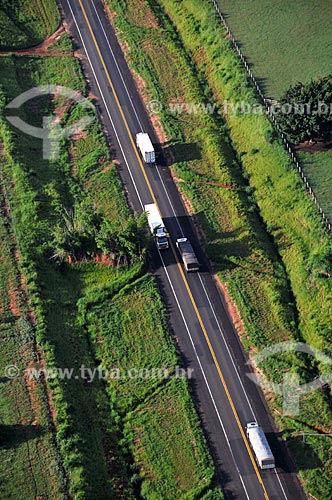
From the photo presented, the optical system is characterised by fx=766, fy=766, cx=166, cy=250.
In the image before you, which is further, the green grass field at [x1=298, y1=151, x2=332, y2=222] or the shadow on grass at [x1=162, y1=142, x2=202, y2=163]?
the shadow on grass at [x1=162, y1=142, x2=202, y2=163]

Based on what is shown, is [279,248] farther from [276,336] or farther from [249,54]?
[249,54]

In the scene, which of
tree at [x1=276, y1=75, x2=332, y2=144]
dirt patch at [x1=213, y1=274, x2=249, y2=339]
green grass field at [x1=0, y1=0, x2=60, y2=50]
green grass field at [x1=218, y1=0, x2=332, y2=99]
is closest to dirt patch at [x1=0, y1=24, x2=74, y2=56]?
green grass field at [x1=0, y1=0, x2=60, y2=50]

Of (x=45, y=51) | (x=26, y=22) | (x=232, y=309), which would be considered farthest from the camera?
(x=26, y=22)

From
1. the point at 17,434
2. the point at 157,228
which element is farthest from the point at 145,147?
the point at 17,434

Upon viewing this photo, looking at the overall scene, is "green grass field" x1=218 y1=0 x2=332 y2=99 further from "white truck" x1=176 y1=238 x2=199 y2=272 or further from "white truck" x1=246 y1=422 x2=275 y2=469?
"white truck" x1=246 y1=422 x2=275 y2=469

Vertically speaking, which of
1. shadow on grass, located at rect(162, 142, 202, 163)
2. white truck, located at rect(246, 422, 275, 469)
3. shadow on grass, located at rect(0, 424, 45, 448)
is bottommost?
white truck, located at rect(246, 422, 275, 469)

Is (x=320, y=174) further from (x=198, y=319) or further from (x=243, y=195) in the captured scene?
(x=198, y=319)
